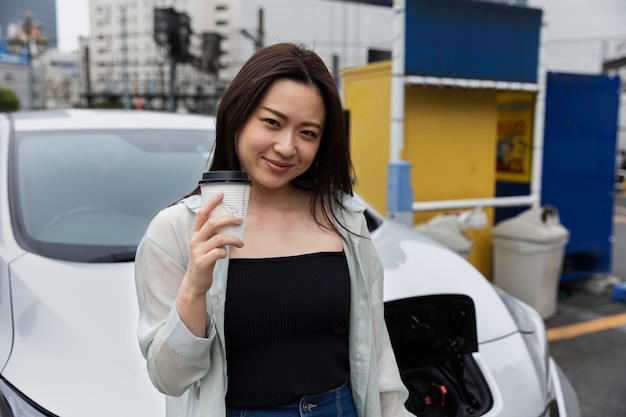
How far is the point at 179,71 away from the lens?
258ft

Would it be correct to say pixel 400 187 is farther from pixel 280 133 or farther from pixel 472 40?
pixel 280 133

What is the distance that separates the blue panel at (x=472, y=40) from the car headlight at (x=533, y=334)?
8.55 ft

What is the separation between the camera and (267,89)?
1.23m

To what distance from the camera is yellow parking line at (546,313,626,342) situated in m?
4.52

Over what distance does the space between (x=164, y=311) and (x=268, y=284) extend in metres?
0.22

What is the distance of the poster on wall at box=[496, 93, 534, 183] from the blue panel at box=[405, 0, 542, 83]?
19.9 inches

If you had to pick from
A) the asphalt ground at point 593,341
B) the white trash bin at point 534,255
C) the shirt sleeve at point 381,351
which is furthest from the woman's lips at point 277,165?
the white trash bin at point 534,255

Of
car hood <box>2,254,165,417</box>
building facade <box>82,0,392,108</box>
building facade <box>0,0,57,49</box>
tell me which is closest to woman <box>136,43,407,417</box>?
car hood <box>2,254,165,417</box>

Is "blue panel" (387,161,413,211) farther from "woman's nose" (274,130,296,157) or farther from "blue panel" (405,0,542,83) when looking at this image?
"woman's nose" (274,130,296,157)

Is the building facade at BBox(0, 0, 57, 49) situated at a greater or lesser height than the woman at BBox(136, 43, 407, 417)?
greater

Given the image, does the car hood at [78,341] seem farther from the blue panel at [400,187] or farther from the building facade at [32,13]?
the building facade at [32,13]

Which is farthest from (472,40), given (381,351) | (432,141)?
(381,351)

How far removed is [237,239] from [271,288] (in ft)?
0.65

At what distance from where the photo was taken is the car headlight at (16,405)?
1563 mm
